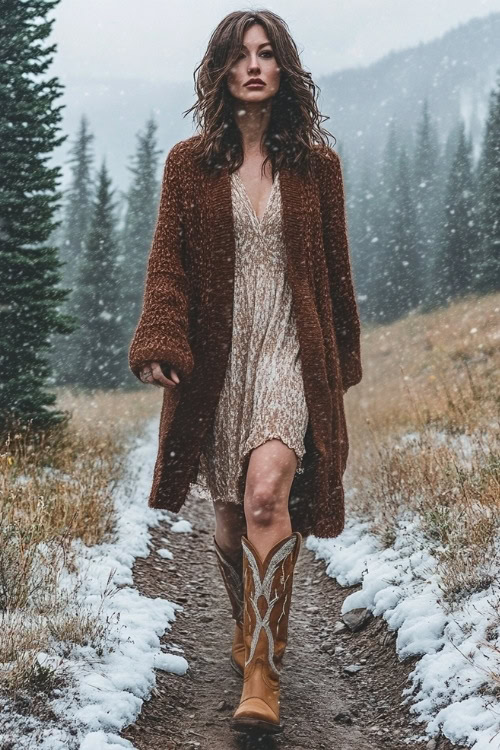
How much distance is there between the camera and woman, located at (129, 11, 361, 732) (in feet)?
10.4

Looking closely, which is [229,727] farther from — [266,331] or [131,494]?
[131,494]

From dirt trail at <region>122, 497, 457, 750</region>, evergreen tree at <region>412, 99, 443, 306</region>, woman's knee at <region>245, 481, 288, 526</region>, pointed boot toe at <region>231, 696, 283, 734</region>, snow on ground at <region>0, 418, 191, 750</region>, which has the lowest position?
dirt trail at <region>122, 497, 457, 750</region>

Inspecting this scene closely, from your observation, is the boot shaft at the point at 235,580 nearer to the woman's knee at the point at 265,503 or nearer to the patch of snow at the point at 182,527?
the woman's knee at the point at 265,503

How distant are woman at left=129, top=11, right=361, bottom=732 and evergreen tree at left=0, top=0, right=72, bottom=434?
5.82 metres

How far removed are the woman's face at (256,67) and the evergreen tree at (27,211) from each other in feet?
19.9

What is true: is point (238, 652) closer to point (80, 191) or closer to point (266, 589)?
point (266, 589)

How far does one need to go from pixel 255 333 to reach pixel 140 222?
32081mm

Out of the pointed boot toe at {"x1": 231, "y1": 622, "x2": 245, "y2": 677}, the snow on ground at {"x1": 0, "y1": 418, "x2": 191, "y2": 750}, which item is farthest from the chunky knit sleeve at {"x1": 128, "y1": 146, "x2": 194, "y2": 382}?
the pointed boot toe at {"x1": 231, "y1": 622, "x2": 245, "y2": 677}

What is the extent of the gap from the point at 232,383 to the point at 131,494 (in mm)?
3961

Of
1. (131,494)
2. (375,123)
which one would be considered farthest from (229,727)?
(375,123)

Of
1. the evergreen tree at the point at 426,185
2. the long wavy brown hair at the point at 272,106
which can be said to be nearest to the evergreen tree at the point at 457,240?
the evergreen tree at the point at 426,185

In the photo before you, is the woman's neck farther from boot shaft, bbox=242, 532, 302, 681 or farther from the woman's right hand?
boot shaft, bbox=242, 532, 302, 681

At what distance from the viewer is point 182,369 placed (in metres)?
3.17

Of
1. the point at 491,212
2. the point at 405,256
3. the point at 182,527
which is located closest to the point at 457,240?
the point at 491,212
